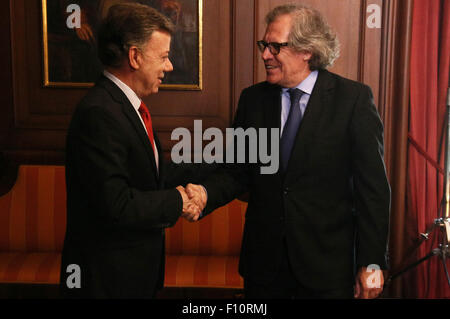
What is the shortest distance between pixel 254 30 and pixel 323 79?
5.27ft

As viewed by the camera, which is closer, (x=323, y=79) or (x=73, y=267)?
(x=73, y=267)

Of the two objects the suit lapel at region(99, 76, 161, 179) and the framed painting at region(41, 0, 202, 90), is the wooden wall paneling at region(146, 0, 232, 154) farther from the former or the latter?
the suit lapel at region(99, 76, 161, 179)

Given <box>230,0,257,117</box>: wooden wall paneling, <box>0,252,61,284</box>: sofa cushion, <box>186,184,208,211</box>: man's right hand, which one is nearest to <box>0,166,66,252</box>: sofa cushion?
<box>0,252,61,284</box>: sofa cushion

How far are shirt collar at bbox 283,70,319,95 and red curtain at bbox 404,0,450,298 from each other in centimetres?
175

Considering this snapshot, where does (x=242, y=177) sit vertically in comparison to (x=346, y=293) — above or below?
above

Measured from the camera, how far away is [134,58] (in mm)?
1744

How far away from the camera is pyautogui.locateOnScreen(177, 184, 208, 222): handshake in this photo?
6.60ft

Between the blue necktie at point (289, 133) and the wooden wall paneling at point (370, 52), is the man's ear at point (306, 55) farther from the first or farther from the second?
the wooden wall paneling at point (370, 52)

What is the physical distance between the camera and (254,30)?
3.34 metres

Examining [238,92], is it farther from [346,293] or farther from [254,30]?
[346,293]

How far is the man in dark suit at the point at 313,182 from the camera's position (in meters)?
1.76

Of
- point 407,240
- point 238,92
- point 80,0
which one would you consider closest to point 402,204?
point 407,240

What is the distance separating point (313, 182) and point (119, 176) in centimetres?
71

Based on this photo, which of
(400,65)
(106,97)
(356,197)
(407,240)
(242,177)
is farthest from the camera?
(407,240)
